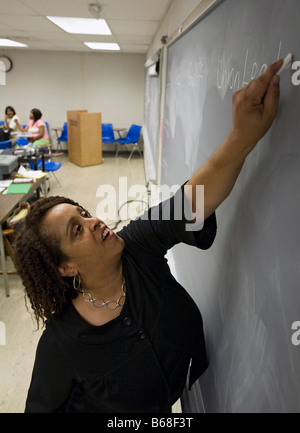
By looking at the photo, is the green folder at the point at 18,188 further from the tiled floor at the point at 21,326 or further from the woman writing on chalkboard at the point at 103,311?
the woman writing on chalkboard at the point at 103,311

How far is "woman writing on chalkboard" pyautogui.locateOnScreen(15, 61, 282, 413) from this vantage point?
3.27 ft

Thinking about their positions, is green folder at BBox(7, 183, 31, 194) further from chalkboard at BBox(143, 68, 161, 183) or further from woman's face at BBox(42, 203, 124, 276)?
woman's face at BBox(42, 203, 124, 276)

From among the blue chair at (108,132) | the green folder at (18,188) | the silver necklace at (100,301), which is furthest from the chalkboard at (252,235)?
the blue chair at (108,132)

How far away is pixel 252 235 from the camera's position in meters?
0.71

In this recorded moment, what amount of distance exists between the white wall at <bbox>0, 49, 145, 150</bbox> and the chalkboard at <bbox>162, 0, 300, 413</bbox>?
7806mm

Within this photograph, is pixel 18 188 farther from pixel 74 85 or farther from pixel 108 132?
pixel 74 85

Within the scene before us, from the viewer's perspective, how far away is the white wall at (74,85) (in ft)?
26.7

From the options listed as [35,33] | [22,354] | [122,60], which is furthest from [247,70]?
[122,60]

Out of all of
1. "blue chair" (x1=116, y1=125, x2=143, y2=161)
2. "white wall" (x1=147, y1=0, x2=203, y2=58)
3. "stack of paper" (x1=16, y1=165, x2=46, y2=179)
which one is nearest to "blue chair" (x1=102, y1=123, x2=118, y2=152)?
"blue chair" (x1=116, y1=125, x2=143, y2=161)

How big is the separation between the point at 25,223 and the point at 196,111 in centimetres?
82

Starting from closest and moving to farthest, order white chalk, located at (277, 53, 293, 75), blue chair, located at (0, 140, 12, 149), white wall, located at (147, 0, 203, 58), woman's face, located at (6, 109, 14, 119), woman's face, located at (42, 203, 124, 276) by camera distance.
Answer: white chalk, located at (277, 53, 293, 75) → woman's face, located at (42, 203, 124, 276) → white wall, located at (147, 0, 203, 58) → blue chair, located at (0, 140, 12, 149) → woman's face, located at (6, 109, 14, 119)

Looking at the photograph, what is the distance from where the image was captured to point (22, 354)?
2.32 metres

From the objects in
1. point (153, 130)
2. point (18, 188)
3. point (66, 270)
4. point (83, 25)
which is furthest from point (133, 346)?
point (83, 25)

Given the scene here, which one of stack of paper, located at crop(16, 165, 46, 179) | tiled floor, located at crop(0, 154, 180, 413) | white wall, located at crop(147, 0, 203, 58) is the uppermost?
white wall, located at crop(147, 0, 203, 58)
